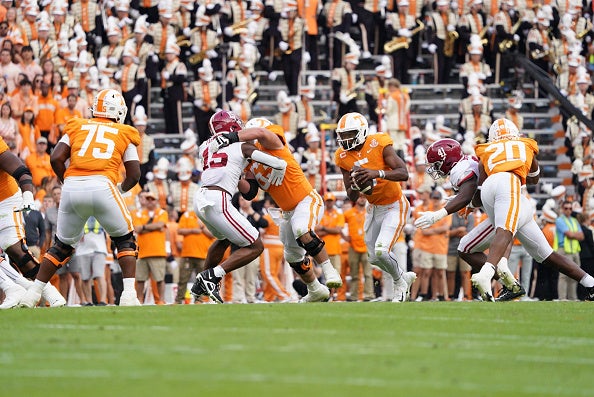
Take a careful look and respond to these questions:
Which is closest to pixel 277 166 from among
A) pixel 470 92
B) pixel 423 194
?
pixel 423 194

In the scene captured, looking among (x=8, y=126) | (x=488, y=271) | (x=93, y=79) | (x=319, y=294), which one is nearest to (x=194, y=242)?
(x=8, y=126)

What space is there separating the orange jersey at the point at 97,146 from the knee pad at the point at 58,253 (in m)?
0.60

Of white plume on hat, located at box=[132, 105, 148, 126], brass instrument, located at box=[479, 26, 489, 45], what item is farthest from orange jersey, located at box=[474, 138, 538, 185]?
brass instrument, located at box=[479, 26, 489, 45]

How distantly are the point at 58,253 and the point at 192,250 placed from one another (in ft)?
21.9

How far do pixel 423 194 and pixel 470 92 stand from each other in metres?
3.87

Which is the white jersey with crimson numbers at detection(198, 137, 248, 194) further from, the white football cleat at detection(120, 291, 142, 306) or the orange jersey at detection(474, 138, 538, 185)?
the orange jersey at detection(474, 138, 538, 185)

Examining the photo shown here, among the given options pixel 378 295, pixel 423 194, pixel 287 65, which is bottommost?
pixel 378 295

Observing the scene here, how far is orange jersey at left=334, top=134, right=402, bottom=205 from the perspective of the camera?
12.4m

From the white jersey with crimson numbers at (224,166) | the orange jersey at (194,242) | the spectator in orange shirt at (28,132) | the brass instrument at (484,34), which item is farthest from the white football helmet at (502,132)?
the brass instrument at (484,34)

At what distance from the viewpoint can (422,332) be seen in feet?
26.6

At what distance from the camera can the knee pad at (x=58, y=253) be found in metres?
10.6

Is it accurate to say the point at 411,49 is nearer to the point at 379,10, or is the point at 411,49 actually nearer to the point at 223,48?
the point at 379,10

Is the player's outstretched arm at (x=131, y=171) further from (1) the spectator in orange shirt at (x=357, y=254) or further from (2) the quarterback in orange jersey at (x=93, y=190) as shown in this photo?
(1) the spectator in orange shirt at (x=357, y=254)

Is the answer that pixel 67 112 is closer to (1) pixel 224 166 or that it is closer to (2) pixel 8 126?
(2) pixel 8 126
